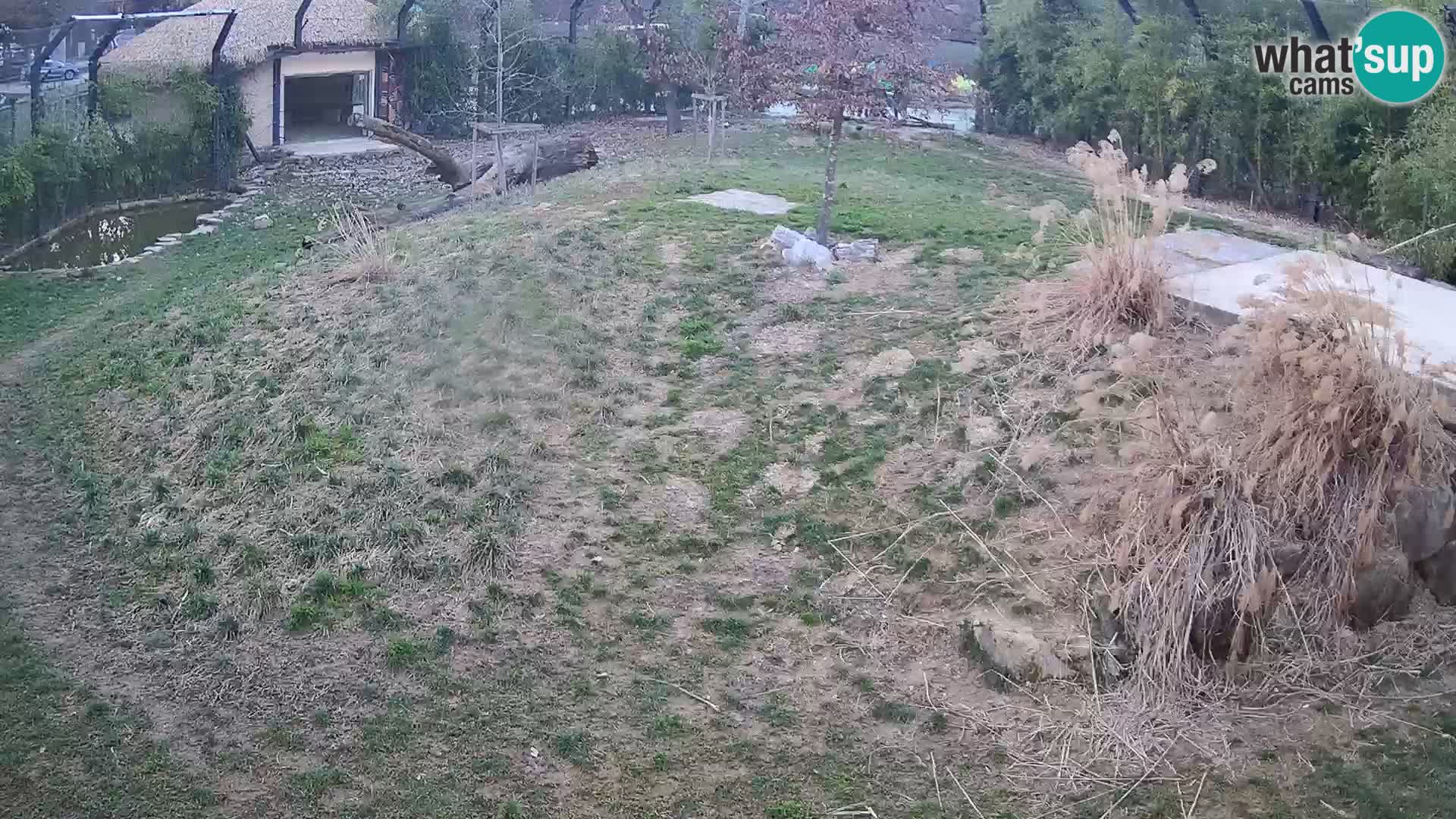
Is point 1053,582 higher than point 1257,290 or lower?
lower

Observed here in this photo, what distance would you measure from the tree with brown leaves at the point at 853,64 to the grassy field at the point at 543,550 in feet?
2.87

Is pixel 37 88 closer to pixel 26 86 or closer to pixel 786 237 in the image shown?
pixel 26 86

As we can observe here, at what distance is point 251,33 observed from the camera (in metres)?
16.3

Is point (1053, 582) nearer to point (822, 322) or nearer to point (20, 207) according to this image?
point (822, 322)

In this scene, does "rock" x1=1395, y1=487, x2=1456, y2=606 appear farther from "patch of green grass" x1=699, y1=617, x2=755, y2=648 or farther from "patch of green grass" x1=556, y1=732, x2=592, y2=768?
"patch of green grass" x1=556, y1=732, x2=592, y2=768

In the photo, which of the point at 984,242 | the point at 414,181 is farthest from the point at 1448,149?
the point at 414,181

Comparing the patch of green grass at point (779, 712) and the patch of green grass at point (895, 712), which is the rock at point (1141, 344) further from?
the patch of green grass at point (779, 712)

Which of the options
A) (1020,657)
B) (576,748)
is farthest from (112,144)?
(1020,657)

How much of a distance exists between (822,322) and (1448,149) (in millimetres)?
4506

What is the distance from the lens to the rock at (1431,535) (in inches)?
167

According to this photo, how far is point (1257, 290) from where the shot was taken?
5.98m

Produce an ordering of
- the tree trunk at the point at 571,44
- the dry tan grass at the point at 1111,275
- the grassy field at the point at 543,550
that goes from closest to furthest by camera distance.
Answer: the grassy field at the point at 543,550
the dry tan grass at the point at 1111,275
the tree trunk at the point at 571,44

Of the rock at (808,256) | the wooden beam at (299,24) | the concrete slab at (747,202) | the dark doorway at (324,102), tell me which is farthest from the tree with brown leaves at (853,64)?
the dark doorway at (324,102)

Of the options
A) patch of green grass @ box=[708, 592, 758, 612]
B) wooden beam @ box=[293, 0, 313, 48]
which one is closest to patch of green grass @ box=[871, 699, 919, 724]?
patch of green grass @ box=[708, 592, 758, 612]
